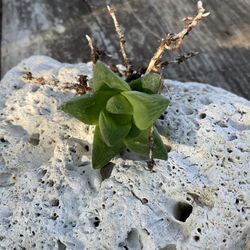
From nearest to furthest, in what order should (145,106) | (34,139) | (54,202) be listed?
(145,106)
(54,202)
(34,139)

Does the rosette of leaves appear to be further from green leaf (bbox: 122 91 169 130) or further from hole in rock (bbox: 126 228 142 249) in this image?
hole in rock (bbox: 126 228 142 249)

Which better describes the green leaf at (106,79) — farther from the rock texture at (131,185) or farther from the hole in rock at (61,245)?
the hole in rock at (61,245)

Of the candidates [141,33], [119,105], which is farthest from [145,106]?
[141,33]

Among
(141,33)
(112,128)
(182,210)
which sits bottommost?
(141,33)

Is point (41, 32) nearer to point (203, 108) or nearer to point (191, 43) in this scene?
point (191, 43)

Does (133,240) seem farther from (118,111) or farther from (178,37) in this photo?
(178,37)

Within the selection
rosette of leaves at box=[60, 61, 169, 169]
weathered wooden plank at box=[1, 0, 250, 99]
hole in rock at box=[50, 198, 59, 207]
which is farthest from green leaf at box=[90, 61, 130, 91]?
weathered wooden plank at box=[1, 0, 250, 99]

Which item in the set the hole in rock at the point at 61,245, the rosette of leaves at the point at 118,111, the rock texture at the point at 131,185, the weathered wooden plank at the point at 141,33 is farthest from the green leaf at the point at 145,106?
the weathered wooden plank at the point at 141,33
